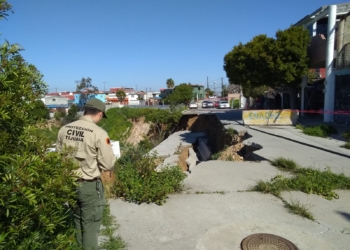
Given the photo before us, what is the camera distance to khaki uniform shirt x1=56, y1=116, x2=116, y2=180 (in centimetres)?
278

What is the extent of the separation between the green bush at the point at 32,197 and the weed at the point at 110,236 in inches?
40.9

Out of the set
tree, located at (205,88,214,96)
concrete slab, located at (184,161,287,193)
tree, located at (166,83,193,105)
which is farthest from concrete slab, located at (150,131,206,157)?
tree, located at (205,88,214,96)

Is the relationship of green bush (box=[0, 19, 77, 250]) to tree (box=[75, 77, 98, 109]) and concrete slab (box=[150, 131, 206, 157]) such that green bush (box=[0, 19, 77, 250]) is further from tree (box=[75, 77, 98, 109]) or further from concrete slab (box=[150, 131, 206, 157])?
tree (box=[75, 77, 98, 109])

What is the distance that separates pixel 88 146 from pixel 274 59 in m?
16.0

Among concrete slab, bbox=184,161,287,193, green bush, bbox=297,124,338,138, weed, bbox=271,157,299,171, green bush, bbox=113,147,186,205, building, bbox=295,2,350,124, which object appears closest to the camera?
green bush, bbox=113,147,186,205

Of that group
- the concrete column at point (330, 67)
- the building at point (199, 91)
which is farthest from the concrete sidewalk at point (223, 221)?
the building at point (199, 91)

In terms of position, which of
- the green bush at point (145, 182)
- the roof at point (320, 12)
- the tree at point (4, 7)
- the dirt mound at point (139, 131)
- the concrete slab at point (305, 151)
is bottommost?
the dirt mound at point (139, 131)

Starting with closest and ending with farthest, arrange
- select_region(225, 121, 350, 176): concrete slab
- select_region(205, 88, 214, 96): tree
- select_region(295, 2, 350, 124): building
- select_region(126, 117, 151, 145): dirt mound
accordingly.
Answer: select_region(225, 121, 350, 176): concrete slab → select_region(295, 2, 350, 124): building → select_region(126, 117, 151, 145): dirt mound → select_region(205, 88, 214, 96): tree

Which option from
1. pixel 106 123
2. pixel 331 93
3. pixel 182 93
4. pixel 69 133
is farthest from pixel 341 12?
pixel 182 93

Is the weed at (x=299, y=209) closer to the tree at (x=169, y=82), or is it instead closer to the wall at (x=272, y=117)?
the wall at (x=272, y=117)

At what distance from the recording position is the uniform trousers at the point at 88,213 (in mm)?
2791

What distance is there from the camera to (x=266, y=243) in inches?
129

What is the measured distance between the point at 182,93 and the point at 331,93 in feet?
133

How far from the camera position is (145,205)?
14.6ft
